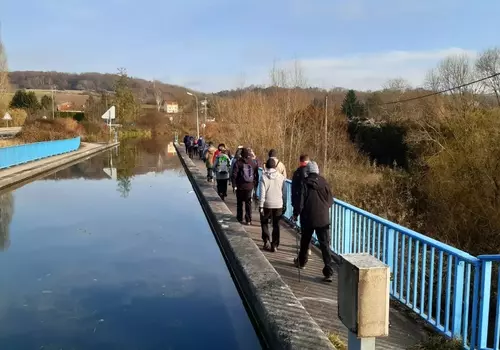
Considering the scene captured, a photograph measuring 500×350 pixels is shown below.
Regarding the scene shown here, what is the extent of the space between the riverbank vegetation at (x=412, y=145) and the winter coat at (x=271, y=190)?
331 inches

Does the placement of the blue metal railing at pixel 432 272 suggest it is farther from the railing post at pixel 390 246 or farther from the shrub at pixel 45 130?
the shrub at pixel 45 130

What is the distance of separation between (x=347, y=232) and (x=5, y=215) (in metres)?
9.19

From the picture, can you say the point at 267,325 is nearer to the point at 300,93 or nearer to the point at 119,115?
the point at 300,93

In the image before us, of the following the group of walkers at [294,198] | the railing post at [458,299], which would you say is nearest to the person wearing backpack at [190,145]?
the group of walkers at [294,198]

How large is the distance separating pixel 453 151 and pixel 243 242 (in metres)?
12.6

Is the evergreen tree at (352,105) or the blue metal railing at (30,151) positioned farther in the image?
the evergreen tree at (352,105)

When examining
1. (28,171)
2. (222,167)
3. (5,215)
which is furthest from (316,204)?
(28,171)

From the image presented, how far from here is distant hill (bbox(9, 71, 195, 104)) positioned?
376ft

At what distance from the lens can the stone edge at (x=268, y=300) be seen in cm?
427

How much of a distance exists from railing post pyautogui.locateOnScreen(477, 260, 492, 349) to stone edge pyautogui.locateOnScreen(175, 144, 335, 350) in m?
1.29

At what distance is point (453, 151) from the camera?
17.6 m

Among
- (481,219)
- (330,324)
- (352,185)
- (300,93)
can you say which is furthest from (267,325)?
(300,93)

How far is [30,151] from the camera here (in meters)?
25.0

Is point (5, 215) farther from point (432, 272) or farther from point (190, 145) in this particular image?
point (190, 145)
